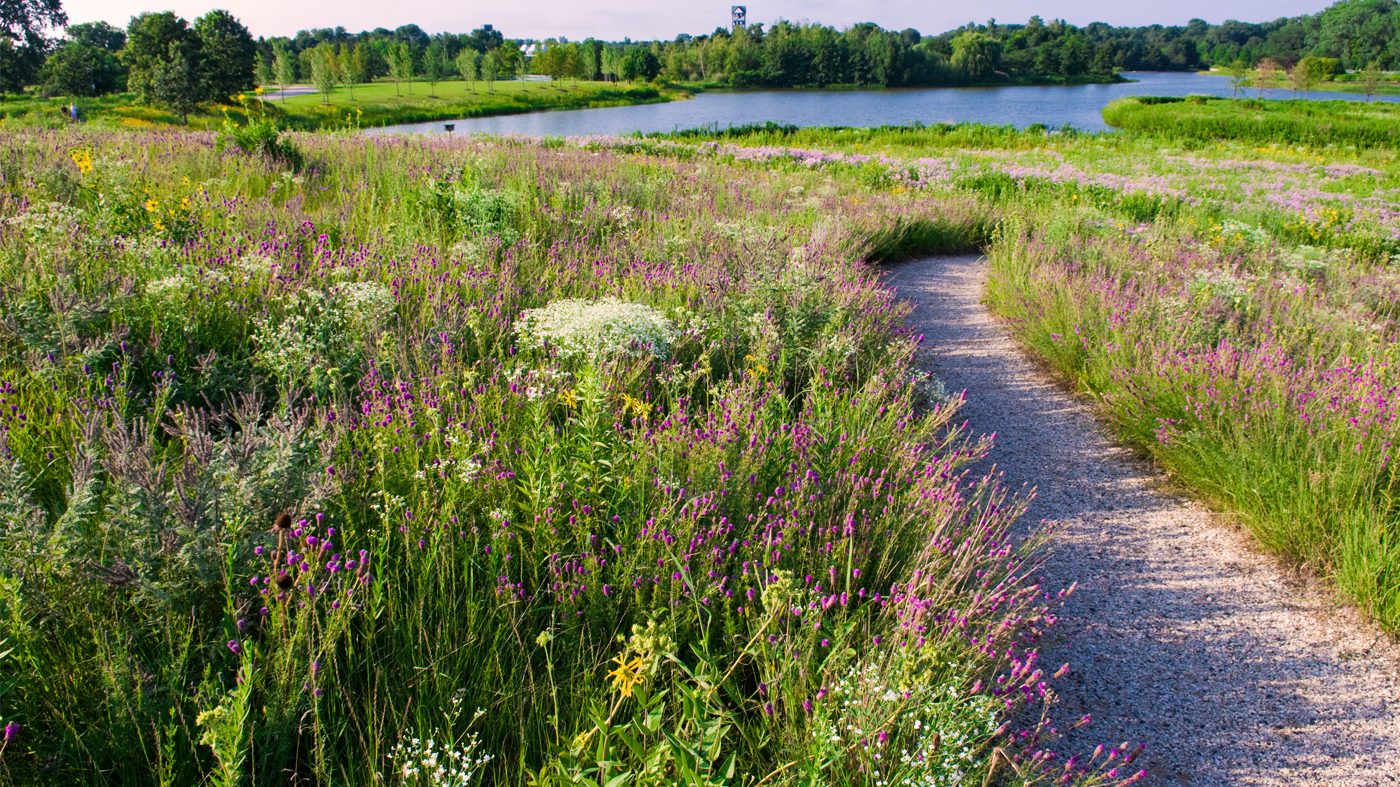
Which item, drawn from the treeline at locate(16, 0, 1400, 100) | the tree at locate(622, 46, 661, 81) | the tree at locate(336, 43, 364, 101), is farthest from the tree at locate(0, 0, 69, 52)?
the tree at locate(622, 46, 661, 81)

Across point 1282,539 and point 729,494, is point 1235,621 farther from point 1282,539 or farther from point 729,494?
point 729,494

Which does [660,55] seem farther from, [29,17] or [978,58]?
[29,17]

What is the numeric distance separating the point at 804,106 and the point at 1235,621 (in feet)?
244

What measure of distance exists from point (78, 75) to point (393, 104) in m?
20.3

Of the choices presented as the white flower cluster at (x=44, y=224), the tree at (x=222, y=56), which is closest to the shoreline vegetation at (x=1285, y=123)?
the white flower cluster at (x=44, y=224)

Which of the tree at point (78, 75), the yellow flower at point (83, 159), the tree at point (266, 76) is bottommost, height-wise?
the yellow flower at point (83, 159)

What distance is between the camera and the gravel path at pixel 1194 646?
2387mm

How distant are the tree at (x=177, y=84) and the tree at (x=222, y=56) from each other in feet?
2.12

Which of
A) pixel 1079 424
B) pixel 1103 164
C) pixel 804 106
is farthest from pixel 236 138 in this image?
pixel 804 106

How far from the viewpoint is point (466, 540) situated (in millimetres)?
2363

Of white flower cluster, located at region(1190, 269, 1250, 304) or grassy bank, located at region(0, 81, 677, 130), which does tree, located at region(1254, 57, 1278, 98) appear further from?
white flower cluster, located at region(1190, 269, 1250, 304)

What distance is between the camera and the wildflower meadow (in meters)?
1.67

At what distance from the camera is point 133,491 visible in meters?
1.85

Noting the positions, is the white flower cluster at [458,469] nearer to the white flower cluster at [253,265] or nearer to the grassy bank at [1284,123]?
the white flower cluster at [253,265]
